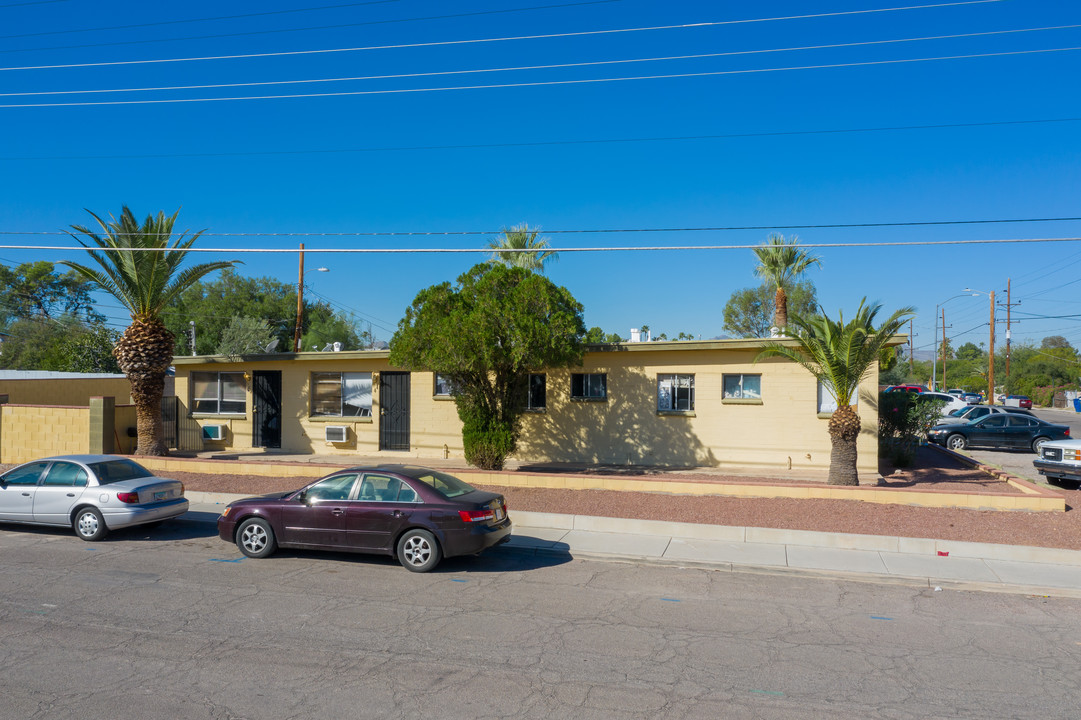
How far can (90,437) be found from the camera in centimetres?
2058

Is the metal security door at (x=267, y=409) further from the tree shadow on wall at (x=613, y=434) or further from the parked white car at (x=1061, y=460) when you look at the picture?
the parked white car at (x=1061, y=460)

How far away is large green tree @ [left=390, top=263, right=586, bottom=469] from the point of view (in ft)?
54.6

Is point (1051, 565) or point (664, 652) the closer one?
point (664, 652)

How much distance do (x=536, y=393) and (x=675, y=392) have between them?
401 cm

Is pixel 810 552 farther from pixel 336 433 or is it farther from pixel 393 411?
pixel 336 433

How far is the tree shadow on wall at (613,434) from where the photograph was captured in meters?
19.8

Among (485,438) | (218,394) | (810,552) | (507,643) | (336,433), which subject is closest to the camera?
(507,643)

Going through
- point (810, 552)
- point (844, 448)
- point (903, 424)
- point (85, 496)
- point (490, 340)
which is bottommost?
point (810, 552)

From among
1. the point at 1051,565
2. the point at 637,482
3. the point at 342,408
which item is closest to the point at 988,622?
the point at 1051,565

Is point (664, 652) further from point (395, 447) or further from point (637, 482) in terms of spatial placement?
point (395, 447)

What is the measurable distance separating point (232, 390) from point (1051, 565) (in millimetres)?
22328

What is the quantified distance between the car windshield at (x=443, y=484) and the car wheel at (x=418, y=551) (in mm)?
642

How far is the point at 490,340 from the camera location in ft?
54.6

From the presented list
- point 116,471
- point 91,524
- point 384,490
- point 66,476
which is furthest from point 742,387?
point 66,476
